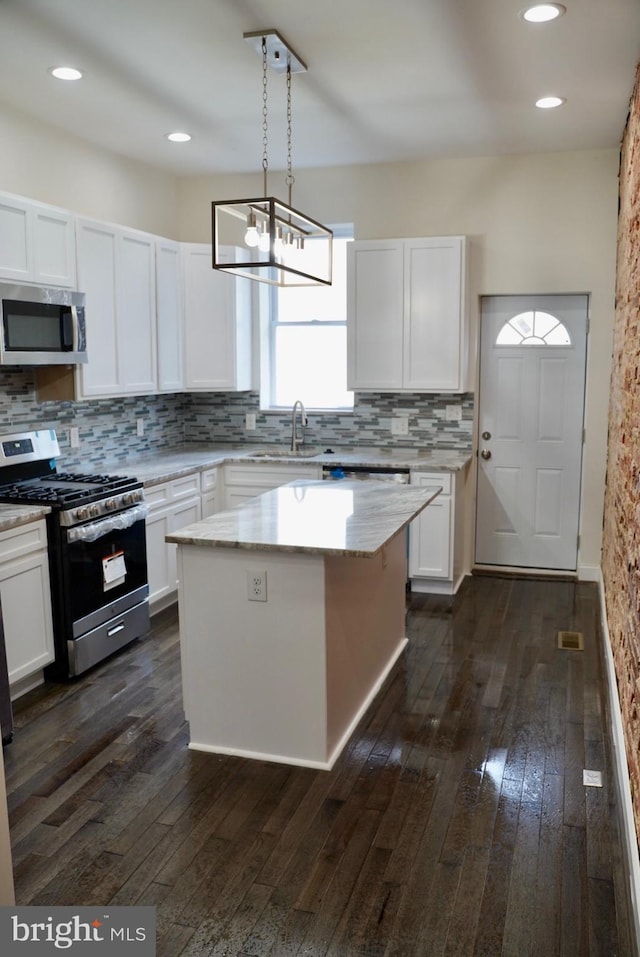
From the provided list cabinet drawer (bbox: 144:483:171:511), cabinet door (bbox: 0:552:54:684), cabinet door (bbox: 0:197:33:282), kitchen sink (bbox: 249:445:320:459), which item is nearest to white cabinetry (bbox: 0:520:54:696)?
cabinet door (bbox: 0:552:54:684)

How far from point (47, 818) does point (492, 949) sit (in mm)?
1507

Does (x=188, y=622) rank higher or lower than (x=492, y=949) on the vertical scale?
higher

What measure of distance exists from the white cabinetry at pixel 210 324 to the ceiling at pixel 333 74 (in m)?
0.75

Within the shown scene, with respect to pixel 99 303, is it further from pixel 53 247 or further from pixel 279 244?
pixel 279 244

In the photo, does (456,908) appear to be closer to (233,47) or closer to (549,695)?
(549,695)

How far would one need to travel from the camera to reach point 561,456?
214 inches

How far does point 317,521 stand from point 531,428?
2821 mm

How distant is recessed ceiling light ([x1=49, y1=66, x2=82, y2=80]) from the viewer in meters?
3.52

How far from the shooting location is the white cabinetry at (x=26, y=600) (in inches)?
135

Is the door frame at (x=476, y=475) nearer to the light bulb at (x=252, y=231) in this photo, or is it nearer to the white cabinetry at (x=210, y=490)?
the white cabinetry at (x=210, y=490)

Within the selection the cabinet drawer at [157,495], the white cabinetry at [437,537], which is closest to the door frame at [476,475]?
the white cabinetry at [437,537]

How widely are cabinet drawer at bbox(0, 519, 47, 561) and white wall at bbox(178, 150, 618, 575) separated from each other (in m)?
3.16

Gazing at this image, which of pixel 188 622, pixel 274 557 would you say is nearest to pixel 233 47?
pixel 274 557

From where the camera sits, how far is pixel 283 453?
5.78 m
